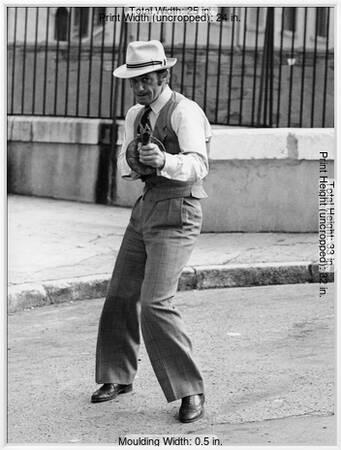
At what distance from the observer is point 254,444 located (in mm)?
4707

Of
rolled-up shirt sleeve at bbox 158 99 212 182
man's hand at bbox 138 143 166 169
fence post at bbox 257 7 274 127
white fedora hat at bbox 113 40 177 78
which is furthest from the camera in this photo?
fence post at bbox 257 7 274 127

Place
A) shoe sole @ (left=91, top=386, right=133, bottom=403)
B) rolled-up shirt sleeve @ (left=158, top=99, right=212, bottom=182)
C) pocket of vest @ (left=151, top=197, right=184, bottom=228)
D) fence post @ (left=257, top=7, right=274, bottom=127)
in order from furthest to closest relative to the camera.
A: 1. fence post @ (left=257, top=7, right=274, bottom=127)
2. shoe sole @ (left=91, top=386, right=133, bottom=403)
3. pocket of vest @ (left=151, top=197, right=184, bottom=228)
4. rolled-up shirt sleeve @ (left=158, top=99, right=212, bottom=182)

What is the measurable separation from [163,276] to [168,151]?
0.56m

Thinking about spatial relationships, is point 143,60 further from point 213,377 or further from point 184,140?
point 213,377

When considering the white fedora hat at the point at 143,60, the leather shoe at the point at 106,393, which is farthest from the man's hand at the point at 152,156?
the leather shoe at the point at 106,393

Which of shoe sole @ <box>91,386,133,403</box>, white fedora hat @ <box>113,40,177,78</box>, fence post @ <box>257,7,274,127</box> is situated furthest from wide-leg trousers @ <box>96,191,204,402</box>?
fence post @ <box>257,7,274,127</box>

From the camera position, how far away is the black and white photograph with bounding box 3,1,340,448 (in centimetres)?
503

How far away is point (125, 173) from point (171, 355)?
0.85 metres

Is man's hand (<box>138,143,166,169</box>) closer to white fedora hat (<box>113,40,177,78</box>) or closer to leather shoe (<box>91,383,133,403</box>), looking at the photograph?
white fedora hat (<box>113,40,177,78</box>)

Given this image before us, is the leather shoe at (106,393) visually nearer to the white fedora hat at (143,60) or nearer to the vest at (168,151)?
the vest at (168,151)

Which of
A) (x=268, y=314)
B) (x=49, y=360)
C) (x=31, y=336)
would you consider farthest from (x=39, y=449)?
(x=268, y=314)

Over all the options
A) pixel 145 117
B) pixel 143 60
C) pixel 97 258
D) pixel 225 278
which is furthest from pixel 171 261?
pixel 97 258

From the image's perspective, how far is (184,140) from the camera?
5.01 metres

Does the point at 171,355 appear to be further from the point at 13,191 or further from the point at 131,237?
the point at 13,191
